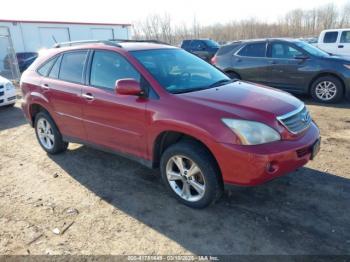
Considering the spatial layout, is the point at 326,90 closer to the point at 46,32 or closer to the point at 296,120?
the point at 296,120

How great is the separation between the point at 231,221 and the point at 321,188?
4.31ft

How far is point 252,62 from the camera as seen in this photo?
9.06 m

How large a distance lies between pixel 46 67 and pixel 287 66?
6026 millimetres

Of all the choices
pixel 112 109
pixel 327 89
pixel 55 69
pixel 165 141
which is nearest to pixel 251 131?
pixel 165 141

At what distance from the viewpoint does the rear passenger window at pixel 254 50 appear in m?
8.95

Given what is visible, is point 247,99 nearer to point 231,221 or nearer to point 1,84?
point 231,221

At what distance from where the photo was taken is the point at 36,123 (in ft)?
17.9

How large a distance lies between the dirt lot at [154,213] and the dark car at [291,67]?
3.51m

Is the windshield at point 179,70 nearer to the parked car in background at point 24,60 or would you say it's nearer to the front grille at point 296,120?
the front grille at point 296,120

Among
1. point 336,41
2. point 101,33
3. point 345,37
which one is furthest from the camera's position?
point 101,33

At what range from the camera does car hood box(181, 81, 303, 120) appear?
320 cm

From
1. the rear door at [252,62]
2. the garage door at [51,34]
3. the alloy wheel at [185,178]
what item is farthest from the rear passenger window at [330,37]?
the garage door at [51,34]

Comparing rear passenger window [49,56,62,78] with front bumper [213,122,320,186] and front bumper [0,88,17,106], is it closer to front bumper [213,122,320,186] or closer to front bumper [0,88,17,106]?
front bumper [213,122,320,186]

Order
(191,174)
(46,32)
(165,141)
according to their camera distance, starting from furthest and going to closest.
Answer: (46,32)
(165,141)
(191,174)
